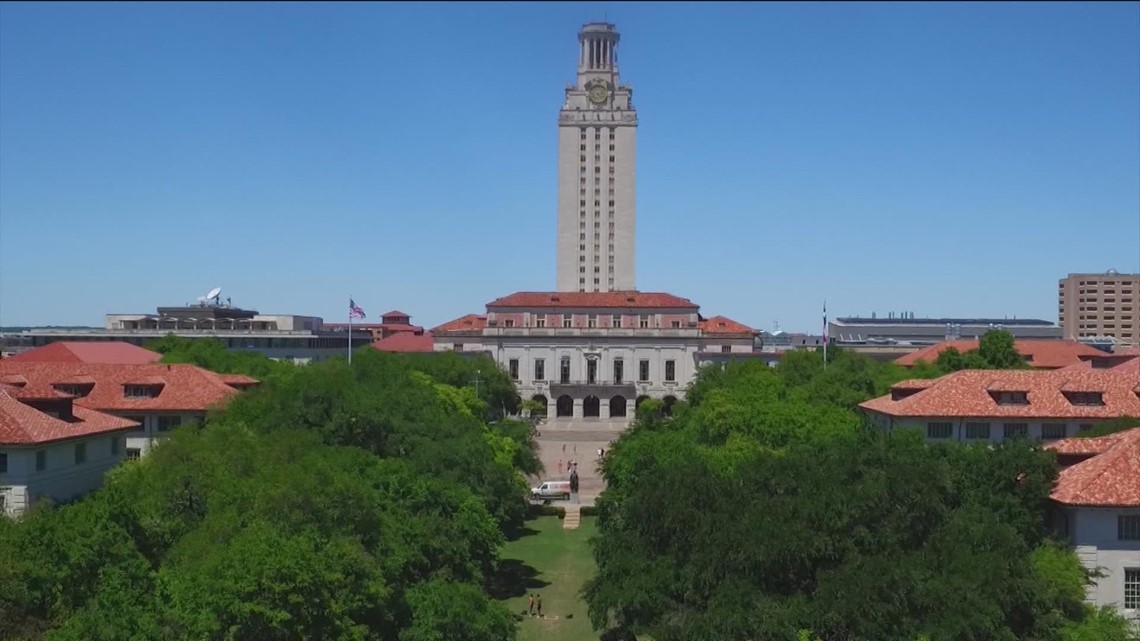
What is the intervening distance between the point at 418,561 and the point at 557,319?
313 ft

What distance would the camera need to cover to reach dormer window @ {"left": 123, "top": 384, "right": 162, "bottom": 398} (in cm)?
5400

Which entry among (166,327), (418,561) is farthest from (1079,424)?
(166,327)

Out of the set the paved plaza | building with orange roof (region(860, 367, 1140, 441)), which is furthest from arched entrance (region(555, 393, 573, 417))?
building with orange roof (region(860, 367, 1140, 441))

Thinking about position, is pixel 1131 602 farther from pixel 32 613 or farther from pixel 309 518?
pixel 32 613

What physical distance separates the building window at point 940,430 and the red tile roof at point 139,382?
3184 centimetres

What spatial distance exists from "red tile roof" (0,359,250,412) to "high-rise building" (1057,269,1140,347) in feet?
543

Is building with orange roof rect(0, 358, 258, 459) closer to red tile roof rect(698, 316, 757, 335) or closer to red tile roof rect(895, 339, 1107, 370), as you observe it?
red tile roof rect(895, 339, 1107, 370)

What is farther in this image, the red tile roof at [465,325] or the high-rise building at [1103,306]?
the high-rise building at [1103,306]

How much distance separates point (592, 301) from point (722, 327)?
1515cm

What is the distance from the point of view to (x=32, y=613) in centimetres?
2983

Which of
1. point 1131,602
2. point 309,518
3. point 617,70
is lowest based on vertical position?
point 1131,602

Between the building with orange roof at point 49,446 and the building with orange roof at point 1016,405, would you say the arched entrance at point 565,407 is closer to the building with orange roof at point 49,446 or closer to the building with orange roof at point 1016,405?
the building with orange roof at point 1016,405

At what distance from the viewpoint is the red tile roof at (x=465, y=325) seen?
437 ft

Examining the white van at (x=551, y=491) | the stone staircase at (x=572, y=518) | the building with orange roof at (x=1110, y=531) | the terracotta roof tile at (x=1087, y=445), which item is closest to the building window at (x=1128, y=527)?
the building with orange roof at (x=1110, y=531)
